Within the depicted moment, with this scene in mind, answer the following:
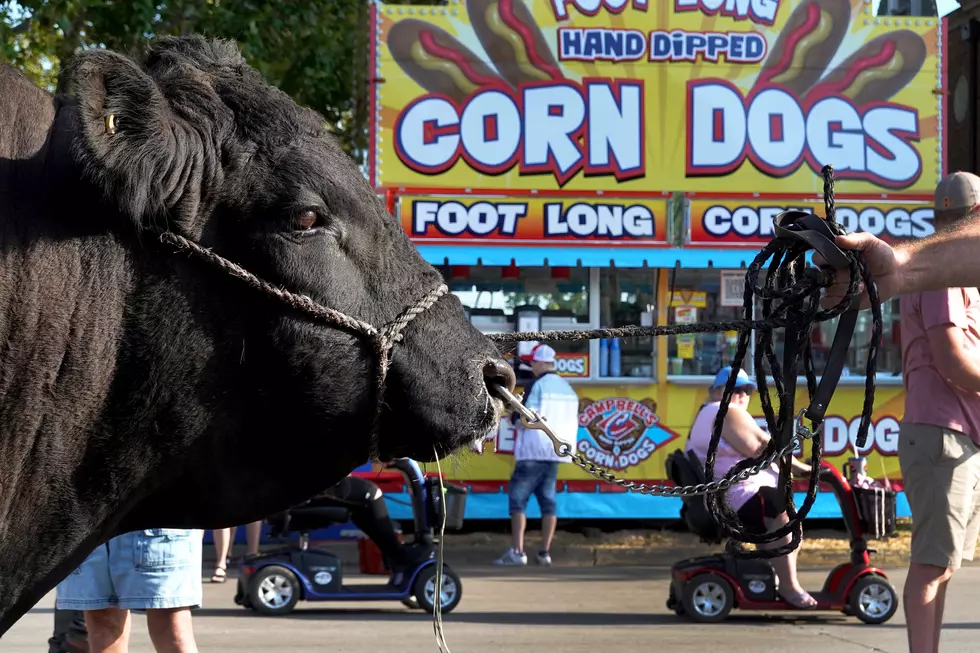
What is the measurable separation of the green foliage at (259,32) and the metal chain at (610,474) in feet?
35.8

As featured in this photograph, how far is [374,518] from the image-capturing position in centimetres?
909

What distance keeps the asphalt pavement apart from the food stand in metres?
2.74

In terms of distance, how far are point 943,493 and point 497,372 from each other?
352 centimetres

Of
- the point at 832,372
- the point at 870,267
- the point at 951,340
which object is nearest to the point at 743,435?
the point at 951,340

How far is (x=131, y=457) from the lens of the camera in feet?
7.68

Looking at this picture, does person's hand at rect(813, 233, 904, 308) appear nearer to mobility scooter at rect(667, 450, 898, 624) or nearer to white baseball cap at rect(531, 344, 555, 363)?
mobility scooter at rect(667, 450, 898, 624)

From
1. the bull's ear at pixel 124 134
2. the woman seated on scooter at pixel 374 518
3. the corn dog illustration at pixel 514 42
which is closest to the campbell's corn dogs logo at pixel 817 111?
the corn dog illustration at pixel 514 42

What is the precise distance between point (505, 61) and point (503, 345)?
1015cm

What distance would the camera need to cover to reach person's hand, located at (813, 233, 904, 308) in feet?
11.1

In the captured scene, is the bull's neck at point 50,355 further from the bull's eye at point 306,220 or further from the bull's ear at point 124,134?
the bull's eye at point 306,220

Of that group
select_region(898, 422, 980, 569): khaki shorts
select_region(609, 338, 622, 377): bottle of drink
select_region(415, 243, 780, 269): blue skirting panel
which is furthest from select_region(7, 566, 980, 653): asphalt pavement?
select_region(415, 243, 780, 269): blue skirting panel

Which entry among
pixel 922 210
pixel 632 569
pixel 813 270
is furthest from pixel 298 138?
pixel 922 210

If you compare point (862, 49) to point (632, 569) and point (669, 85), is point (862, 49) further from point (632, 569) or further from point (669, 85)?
point (632, 569)

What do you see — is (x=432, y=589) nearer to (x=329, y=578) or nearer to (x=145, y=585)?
(x=329, y=578)
